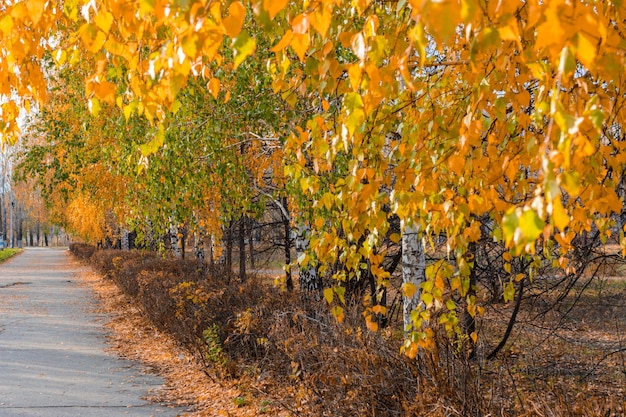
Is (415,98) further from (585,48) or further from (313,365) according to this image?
(313,365)

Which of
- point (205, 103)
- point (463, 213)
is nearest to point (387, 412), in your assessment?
point (463, 213)

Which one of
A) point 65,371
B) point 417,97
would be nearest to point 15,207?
point 65,371

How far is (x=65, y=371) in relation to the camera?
7.50m

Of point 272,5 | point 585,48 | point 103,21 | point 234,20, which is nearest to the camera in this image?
point 585,48

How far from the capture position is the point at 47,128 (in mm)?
15047

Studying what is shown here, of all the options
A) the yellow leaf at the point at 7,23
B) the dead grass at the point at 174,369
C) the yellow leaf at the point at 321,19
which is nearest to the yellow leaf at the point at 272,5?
the yellow leaf at the point at 321,19

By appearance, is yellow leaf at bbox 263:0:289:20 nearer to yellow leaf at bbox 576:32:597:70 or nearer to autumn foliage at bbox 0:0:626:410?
autumn foliage at bbox 0:0:626:410

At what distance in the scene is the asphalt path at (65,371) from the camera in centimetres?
602

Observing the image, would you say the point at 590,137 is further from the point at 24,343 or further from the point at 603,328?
the point at 603,328

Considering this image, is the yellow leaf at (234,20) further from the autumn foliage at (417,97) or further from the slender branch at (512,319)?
the slender branch at (512,319)

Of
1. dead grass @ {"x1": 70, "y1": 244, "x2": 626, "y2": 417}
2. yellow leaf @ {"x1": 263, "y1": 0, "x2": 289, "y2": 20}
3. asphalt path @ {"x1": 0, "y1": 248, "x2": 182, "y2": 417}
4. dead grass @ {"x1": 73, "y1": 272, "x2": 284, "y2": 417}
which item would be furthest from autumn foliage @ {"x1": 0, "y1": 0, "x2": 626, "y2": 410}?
asphalt path @ {"x1": 0, "y1": 248, "x2": 182, "y2": 417}

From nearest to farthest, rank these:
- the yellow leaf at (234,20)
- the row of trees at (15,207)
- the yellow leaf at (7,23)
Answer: the yellow leaf at (234,20) < the yellow leaf at (7,23) < the row of trees at (15,207)

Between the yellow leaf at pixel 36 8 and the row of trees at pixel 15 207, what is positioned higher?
the row of trees at pixel 15 207

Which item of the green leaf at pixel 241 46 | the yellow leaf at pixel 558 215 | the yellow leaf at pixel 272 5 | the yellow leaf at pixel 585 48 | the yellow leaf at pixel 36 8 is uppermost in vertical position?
the yellow leaf at pixel 36 8
